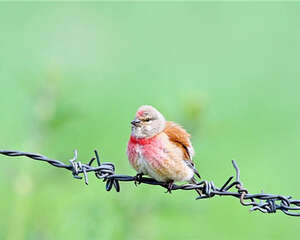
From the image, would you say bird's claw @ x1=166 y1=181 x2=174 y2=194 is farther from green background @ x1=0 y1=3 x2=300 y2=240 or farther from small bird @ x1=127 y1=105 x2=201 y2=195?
green background @ x1=0 y1=3 x2=300 y2=240

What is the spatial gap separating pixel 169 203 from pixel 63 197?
209 cm

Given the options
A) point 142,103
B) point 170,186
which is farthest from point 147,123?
point 142,103

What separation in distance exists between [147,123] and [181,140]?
32cm

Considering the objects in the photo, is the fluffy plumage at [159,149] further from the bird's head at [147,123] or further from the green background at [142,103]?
the green background at [142,103]

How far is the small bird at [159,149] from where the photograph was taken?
20.5 feet

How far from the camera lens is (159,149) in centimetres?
632

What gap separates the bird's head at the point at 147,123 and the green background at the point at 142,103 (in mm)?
536

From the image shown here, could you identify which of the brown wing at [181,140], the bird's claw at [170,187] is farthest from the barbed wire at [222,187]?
the brown wing at [181,140]

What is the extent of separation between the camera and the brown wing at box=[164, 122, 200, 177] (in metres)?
6.47

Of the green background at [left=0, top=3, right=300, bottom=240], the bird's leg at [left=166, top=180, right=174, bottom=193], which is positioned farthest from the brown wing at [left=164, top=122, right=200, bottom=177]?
the green background at [left=0, top=3, right=300, bottom=240]

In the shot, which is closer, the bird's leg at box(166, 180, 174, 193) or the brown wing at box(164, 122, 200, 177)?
the bird's leg at box(166, 180, 174, 193)

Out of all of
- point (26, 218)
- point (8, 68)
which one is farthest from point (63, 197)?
point (8, 68)

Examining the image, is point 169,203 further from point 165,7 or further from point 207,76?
point 165,7

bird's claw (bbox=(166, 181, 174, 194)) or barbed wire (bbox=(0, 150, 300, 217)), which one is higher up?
barbed wire (bbox=(0, 150, 300, 217))
